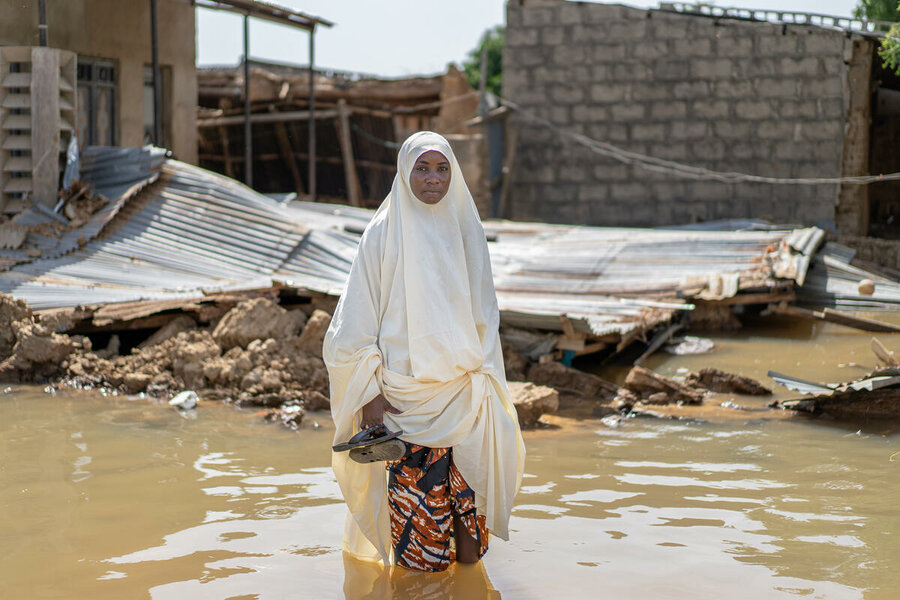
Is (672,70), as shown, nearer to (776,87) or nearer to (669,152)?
(669,152)

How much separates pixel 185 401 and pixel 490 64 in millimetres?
38672

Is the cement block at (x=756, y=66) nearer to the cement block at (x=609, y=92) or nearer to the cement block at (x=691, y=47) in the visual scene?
the cement block at (x=691, y=47)

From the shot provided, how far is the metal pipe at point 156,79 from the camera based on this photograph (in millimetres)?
12289

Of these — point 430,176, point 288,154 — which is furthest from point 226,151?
point 430,176

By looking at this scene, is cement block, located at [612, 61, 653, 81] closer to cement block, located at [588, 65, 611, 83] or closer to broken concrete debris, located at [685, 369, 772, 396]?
cement block, located at [588, 65, 611, 83]

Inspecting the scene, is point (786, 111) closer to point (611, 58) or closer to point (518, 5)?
point (611, 58)

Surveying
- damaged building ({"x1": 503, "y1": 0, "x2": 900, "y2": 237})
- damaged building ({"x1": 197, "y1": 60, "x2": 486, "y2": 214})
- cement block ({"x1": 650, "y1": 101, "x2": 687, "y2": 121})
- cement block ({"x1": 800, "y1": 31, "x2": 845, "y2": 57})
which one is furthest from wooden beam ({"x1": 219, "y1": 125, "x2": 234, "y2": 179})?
cement block ({"x1": 800, "y1": 31, "x2": 845, "y2": 57})

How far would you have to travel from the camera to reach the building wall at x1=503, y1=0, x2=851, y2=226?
14496mm

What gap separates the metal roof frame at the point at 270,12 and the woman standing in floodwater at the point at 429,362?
10.3m

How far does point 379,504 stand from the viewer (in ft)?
11.6

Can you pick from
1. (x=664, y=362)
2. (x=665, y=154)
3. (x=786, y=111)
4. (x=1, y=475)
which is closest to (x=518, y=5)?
(x=665, y=154)

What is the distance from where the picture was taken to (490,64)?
1709 inches

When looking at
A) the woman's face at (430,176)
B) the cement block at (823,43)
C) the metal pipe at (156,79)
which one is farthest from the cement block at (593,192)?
the woman's face at (430,176)

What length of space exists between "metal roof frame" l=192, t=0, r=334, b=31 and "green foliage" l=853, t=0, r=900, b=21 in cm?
1244
